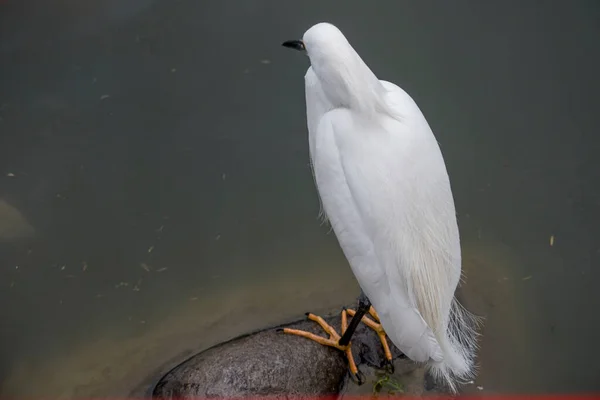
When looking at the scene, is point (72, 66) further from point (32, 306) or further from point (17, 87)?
point (32, 306)

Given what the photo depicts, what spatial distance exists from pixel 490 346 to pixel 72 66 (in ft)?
7.16

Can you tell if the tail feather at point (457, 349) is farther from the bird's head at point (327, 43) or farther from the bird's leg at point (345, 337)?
the bird's head at point (327, 43)

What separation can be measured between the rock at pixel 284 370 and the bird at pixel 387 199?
1.24 ft

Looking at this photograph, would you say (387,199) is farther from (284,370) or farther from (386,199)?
(284,370)

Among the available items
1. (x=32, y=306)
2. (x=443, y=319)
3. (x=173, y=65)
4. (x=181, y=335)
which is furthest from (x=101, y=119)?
(x=443, y=319)

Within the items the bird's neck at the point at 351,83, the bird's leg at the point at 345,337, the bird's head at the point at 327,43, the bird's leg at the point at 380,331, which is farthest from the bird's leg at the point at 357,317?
the bird's head at the point at 327,43

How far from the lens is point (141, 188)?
8.49 feet

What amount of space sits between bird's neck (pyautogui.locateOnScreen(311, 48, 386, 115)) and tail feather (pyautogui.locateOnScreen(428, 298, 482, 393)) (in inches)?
28.1

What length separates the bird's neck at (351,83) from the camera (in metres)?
1.70

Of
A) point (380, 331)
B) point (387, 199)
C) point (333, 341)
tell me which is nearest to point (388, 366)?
point (380, 331)

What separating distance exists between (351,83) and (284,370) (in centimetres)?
95

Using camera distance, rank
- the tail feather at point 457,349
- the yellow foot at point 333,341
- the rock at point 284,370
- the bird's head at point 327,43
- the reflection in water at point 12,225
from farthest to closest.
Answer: the reflection in water at point 12,225 < the yellow foot at point 333,341 < the rock at point 284,370 < the tail feather at point 457,349 < the bird's head at point 327,43

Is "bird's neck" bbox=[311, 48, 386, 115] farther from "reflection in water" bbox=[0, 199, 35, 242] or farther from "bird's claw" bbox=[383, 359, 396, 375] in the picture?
"reflection in water" bbox=[0, 199, 35, 242]

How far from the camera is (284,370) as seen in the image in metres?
1.99
